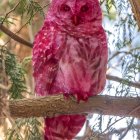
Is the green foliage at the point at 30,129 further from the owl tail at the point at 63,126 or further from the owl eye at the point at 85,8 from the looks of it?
the owl eye at the point at 85,8

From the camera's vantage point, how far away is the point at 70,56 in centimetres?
113

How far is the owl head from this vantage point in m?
1.11

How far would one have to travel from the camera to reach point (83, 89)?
1133 millimetres

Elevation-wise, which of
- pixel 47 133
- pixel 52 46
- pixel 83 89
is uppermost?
pixel 52 46

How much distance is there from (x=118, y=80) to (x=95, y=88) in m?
0.27

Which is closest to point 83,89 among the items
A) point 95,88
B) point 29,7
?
point 95,88

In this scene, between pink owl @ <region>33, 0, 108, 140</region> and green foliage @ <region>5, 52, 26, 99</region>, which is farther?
green foliage @ <region>5, 52, 26, 99</region>

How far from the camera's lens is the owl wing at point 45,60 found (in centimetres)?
115

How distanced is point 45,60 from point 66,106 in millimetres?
129

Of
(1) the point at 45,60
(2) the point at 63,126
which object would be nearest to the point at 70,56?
(1) the point at 45,60

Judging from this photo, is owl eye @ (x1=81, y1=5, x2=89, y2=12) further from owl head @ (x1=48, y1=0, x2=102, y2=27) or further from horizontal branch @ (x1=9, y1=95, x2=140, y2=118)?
horizontal branch @ (x1=9, y1=95, x2=140, y2=118)

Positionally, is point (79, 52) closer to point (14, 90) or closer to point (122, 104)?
point (122, 104)

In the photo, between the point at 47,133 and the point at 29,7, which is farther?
the point at 29,7

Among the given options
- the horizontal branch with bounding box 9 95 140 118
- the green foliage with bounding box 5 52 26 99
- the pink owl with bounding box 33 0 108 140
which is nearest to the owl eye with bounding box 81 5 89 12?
the pink owl with bounding box 33 0 108 140
